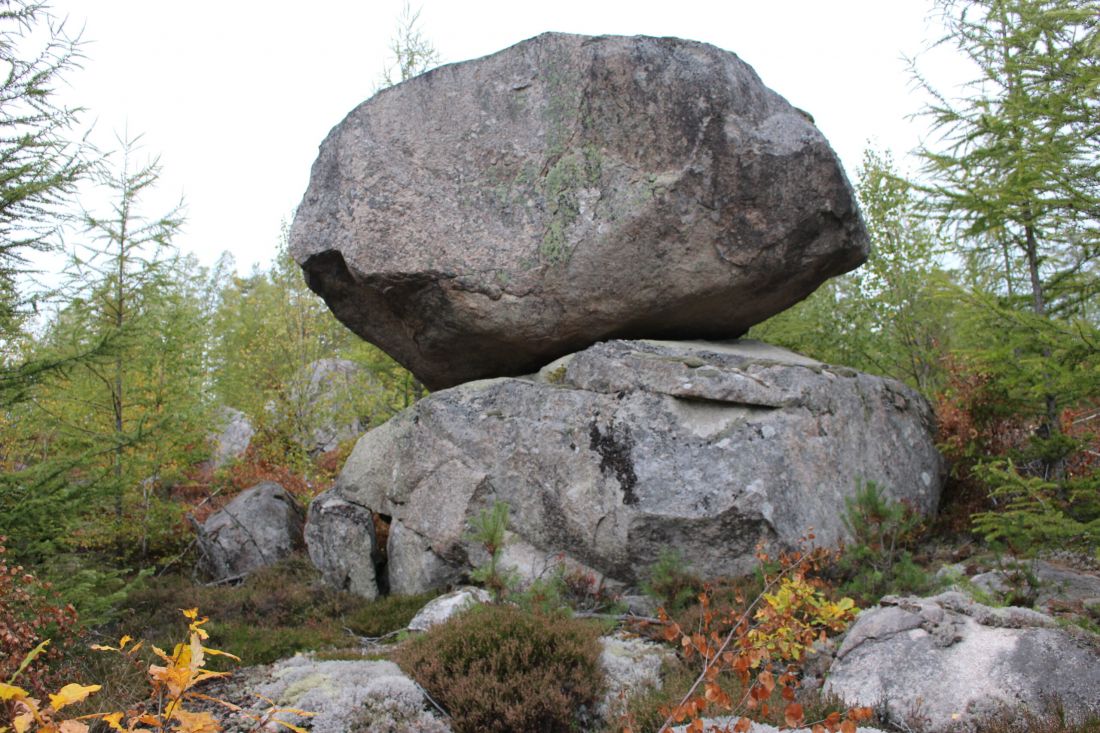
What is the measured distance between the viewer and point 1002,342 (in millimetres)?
7926

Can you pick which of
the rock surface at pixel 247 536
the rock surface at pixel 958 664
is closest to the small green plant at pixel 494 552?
the rock surface at pixel 958 664

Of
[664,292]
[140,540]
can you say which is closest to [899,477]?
[664,292]

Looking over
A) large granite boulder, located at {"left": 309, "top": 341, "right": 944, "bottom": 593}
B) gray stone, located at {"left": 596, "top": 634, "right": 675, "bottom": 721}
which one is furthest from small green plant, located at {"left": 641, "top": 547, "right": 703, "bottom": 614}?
gray stone, located at {"left": 596, "top": 634, "right": 675, "bottom": 721}

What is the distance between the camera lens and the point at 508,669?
543 cm

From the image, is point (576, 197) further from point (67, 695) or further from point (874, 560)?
point (67, 695)

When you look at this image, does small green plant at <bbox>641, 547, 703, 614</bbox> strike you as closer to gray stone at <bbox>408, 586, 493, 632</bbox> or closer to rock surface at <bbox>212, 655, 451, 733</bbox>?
gray stone at <bbox>408, 586, 493, 632</bbox>

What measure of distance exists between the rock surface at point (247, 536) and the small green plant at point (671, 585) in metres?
5.48

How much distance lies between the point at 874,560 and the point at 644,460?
7.29 ft

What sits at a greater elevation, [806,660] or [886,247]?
[886,247]

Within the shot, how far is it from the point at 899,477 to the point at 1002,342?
1.83 meters

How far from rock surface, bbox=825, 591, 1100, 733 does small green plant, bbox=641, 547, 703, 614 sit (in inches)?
65.7

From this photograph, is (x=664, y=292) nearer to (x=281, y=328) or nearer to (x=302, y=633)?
(x=302, y=633)

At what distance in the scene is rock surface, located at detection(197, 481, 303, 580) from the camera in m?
10.6

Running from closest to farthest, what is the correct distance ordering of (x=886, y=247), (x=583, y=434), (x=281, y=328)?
(x=583, y=434)
(x=886, y=247)
(x=281, y=328)
